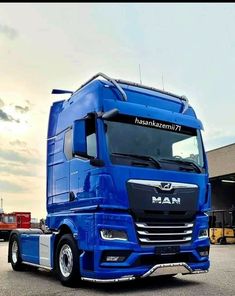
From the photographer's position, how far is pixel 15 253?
11641 mm

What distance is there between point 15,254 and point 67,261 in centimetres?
373

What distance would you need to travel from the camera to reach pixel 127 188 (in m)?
7.59

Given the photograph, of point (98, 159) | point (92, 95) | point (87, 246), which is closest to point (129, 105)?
point (92, 95)

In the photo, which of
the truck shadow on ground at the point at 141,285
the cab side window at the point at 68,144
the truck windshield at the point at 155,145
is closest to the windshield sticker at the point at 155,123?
the truck windshield at the point at 155,145

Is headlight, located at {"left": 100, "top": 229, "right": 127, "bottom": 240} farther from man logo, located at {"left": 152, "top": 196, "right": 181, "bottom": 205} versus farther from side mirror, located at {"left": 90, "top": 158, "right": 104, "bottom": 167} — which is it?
side mirror, located at {"left": 90, "top": 158, "right": 104, "bottom": 167}

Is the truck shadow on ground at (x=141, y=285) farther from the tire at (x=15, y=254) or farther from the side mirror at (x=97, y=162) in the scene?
the tire at (x=15, y=254)

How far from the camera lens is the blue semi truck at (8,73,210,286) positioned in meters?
7.48

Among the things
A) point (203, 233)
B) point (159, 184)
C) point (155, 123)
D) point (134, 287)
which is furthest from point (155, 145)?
point (134, 287)

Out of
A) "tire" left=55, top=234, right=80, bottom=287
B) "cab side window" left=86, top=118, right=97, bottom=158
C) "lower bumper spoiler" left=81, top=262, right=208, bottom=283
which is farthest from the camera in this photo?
"tire" left=55, top=234, right=80, bottom=287

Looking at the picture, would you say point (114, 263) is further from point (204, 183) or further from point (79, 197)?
point (204, 183)

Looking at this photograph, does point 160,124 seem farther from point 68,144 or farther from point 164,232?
point 164,232

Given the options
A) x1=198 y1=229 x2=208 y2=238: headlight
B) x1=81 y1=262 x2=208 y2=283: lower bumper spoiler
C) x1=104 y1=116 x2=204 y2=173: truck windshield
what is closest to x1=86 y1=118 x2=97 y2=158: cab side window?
x1=104 y1=116 x2=204 y2=173: truck windshield

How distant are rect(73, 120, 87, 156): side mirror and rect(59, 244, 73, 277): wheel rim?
1802 millimetres

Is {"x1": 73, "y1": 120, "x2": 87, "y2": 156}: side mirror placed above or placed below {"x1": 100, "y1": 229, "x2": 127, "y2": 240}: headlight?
above
